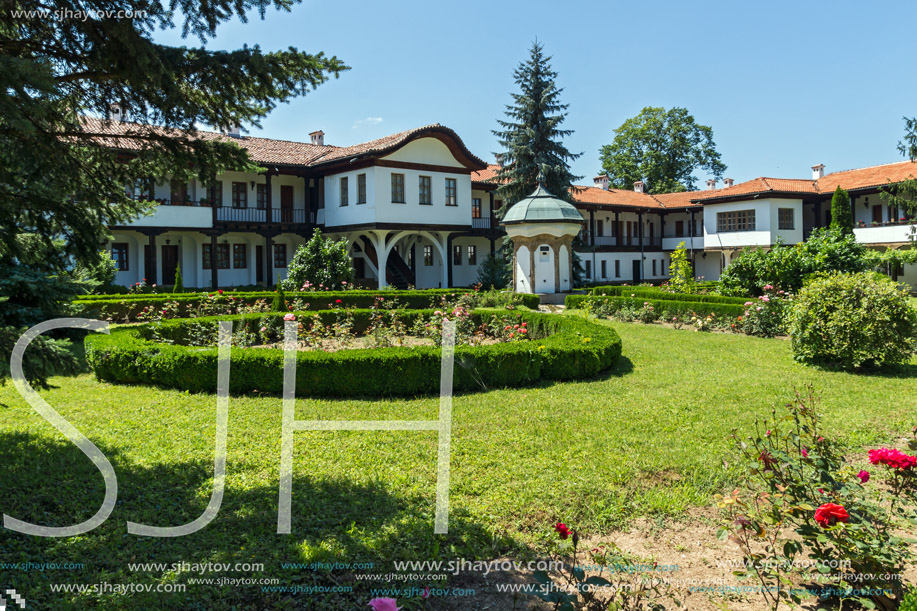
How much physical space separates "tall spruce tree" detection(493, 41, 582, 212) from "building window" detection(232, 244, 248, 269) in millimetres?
11258

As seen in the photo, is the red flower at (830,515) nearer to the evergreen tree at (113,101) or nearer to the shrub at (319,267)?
the evergreen tree at (113,101)

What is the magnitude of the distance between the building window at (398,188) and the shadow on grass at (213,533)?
19313mm

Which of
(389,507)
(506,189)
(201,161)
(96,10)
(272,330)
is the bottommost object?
(389,507)

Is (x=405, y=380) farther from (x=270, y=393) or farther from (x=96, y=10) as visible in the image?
(x=96, y=10)

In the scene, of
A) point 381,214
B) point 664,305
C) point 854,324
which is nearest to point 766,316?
point 664,305

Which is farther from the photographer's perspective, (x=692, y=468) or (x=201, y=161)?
(x=692, y=468)

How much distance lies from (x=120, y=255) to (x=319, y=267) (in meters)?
8.28

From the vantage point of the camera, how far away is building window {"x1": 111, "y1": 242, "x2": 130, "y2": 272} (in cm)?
2312

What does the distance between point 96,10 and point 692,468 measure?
5677 mm

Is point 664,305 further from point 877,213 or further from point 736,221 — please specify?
point 877,213

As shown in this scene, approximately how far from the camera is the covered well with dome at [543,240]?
2414 cm

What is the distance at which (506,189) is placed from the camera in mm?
28875

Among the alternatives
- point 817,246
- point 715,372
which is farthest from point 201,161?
point 817,246

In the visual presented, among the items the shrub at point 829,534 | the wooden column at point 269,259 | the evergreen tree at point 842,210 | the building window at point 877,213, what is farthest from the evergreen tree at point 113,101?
the building window at point 877,213
